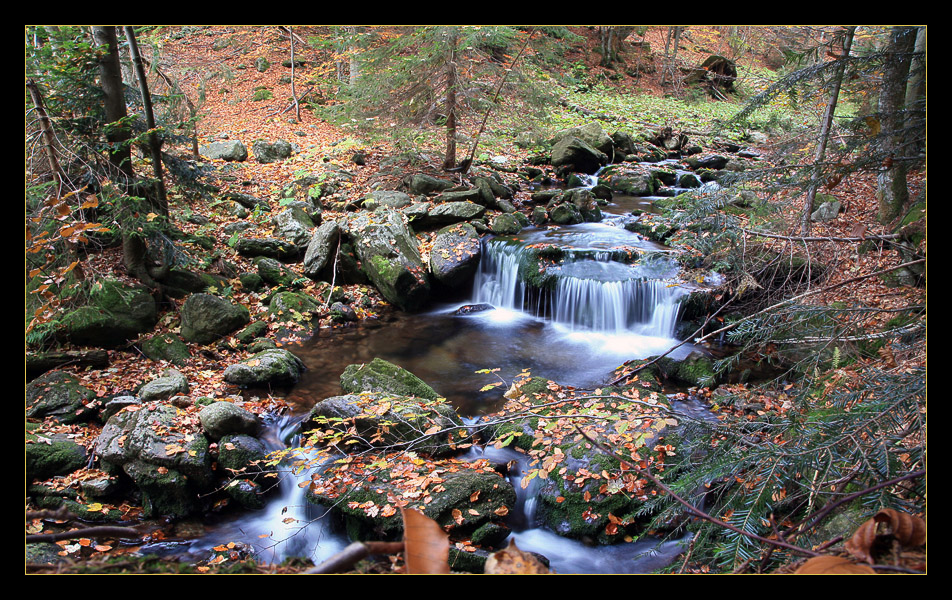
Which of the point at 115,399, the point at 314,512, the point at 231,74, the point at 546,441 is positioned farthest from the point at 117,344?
the point at 231,74

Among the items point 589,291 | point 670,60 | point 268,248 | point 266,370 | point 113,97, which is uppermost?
point 670,60

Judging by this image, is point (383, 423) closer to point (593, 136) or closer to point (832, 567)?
point (832, 567)

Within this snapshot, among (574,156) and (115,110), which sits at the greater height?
(115,110)

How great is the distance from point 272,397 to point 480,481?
3.49m

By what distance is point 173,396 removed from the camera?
5.86 meters

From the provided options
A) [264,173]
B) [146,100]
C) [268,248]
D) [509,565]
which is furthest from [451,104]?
[509,565]

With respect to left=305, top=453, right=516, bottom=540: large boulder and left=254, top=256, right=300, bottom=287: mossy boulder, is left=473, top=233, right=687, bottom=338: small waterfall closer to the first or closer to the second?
left=254, top=256, right=300, bottom=287: mossy boulder

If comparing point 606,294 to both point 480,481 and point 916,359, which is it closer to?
point 480,481

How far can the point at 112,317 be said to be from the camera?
6.86m

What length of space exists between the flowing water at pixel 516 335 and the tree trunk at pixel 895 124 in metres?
2.79

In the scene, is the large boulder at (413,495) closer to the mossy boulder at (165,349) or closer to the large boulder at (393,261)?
the mossy boulder at (165,349)

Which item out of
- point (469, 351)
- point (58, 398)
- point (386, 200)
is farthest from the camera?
point (386, 200)

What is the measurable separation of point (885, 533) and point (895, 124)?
10.1 feet

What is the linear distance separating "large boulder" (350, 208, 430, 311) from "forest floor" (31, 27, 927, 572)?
1.68ft
